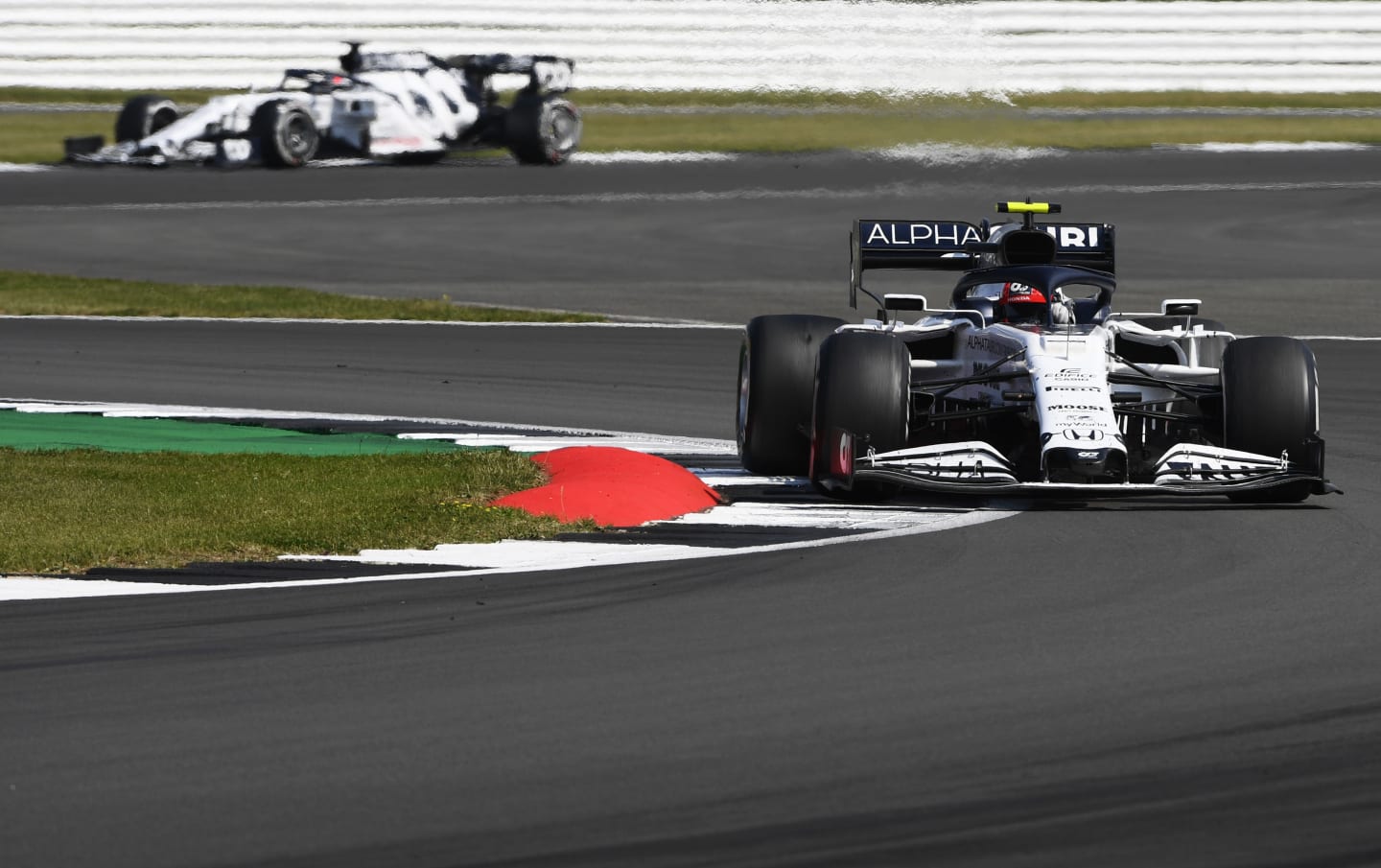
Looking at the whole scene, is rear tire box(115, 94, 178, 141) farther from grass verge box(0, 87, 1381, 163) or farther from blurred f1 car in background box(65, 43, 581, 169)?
grass verge box(0, 87, 1381, 163)

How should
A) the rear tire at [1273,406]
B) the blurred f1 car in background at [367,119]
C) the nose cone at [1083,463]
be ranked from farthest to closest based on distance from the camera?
1. the blurred f1 car in background at [367,119]
2. the rear tire at [1273,406]
3. the nose cone at [1083,463]

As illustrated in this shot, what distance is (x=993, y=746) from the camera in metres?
5.70

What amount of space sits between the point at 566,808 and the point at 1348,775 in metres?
1.81

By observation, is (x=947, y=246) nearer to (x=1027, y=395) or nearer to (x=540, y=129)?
(x=1027, y=395)

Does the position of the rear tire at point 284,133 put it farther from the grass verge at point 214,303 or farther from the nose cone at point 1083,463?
the nose cone at point 1083,463

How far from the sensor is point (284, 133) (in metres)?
30.3

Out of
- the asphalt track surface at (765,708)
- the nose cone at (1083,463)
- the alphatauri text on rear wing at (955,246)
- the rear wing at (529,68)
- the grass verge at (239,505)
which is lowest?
the asphalt track surface at (765,708)

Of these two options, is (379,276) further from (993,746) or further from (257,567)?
(993,746)

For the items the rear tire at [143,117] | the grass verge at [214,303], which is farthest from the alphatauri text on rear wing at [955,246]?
the rear tire at [143,117]

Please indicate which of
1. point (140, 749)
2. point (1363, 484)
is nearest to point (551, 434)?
point (1363, 484)

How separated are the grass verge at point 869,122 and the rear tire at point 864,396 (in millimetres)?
17505

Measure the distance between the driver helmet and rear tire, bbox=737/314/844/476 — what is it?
0.82 meters

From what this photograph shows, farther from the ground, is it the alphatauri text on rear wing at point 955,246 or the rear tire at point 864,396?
the alphatauri text on rear wing at point 955,246

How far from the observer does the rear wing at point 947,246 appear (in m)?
11.6
